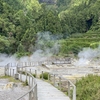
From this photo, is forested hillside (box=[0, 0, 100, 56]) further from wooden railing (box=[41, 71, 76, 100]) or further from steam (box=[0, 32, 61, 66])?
wooden railing (box=[41, 71, 76, 100])

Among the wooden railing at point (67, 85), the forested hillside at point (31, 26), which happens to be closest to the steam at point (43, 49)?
the forested hillside at point (31, 26)

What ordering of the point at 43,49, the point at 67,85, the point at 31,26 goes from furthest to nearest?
the point at 31,26 → the point at 43,49 → the point at 67,85

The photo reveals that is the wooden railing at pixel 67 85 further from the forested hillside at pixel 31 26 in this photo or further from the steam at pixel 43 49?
the forested hillside at pixel 31 26

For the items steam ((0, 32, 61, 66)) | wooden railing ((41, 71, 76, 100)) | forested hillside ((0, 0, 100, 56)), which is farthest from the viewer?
forested hillside ((0, 0, 100, 56))

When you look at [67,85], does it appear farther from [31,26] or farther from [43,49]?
[31,26]

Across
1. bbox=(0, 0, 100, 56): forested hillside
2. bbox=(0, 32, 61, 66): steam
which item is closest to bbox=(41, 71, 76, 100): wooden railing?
bbox=(0, 32, 61, 66): steam

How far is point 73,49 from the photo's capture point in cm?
6288

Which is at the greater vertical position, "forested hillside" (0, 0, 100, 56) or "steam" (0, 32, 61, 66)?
"forested hillside" (0, 0, 100, 56)

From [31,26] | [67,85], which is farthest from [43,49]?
[67,85]

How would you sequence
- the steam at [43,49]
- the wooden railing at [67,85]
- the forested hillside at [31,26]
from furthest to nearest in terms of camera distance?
the forested hillside at [31,26] → the steam at [43,49] → the wooden railing at [67,85]

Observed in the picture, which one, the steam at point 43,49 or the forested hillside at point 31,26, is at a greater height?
the forested hillside at point 31,26

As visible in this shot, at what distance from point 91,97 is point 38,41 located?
53.8 metres

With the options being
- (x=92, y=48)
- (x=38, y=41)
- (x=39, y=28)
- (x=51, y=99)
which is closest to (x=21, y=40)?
(x=38, y=41)

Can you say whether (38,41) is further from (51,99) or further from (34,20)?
(51,99)
